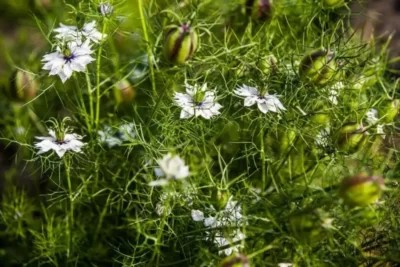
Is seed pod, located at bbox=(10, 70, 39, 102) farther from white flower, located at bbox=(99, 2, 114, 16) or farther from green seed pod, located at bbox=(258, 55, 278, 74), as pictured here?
green seed pod, located at bbox=(258, 55, 278, 74)

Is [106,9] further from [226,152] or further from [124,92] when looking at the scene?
[226,152]

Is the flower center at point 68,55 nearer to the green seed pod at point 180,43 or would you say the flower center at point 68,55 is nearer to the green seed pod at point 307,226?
the green seed pod at point 180,43

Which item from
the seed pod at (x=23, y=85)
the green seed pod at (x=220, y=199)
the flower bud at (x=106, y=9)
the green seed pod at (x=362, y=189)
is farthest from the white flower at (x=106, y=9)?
the green seed pod at (x=362, y=189)

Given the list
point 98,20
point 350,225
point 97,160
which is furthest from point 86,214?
point 350,225

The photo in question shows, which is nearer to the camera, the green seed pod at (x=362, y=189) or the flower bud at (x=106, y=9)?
the green seed pod at (x=362, y=189)

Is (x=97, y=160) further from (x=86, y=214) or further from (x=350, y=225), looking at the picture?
(x=350, y=225)

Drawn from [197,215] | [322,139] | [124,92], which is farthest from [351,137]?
[124,92]

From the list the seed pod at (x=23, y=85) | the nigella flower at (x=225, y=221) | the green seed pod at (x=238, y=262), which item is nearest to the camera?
the green seed pod at (x=238, y=262)

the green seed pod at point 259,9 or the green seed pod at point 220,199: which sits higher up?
the green seed pod at point 259,9
